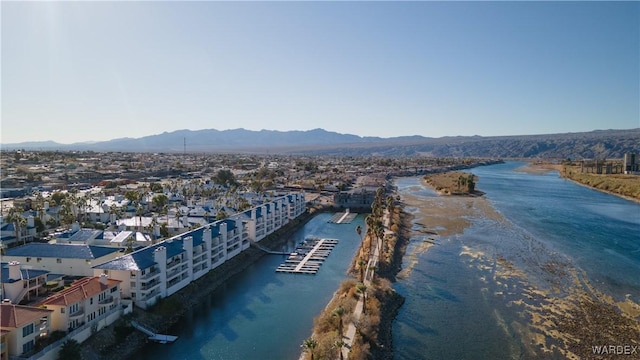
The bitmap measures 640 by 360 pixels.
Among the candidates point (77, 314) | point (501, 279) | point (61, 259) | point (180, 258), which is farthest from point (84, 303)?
point (501, 279)

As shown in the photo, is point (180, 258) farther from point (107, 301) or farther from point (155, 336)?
point (107, 301)

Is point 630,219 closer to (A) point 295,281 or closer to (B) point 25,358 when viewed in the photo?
(A) point 295,281

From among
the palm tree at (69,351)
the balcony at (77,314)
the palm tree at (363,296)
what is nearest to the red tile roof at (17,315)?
the balcony at (77,314)

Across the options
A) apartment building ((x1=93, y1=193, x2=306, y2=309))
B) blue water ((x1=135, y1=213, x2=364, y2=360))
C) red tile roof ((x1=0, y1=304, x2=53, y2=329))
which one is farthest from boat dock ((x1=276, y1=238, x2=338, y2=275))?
red tile roof ((x1=0, y1=304, x2=53, y2=329))

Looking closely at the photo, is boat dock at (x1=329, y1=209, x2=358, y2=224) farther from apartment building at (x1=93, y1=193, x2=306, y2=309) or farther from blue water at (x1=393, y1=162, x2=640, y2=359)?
apartment building at (x1=93, y1=193, x2=306, y2=309)

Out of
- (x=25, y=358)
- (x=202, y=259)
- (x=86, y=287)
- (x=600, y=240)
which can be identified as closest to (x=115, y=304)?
(x=86, y=287)

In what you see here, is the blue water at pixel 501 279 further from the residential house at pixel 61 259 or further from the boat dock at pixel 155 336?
the residential house at pixel 61 259
